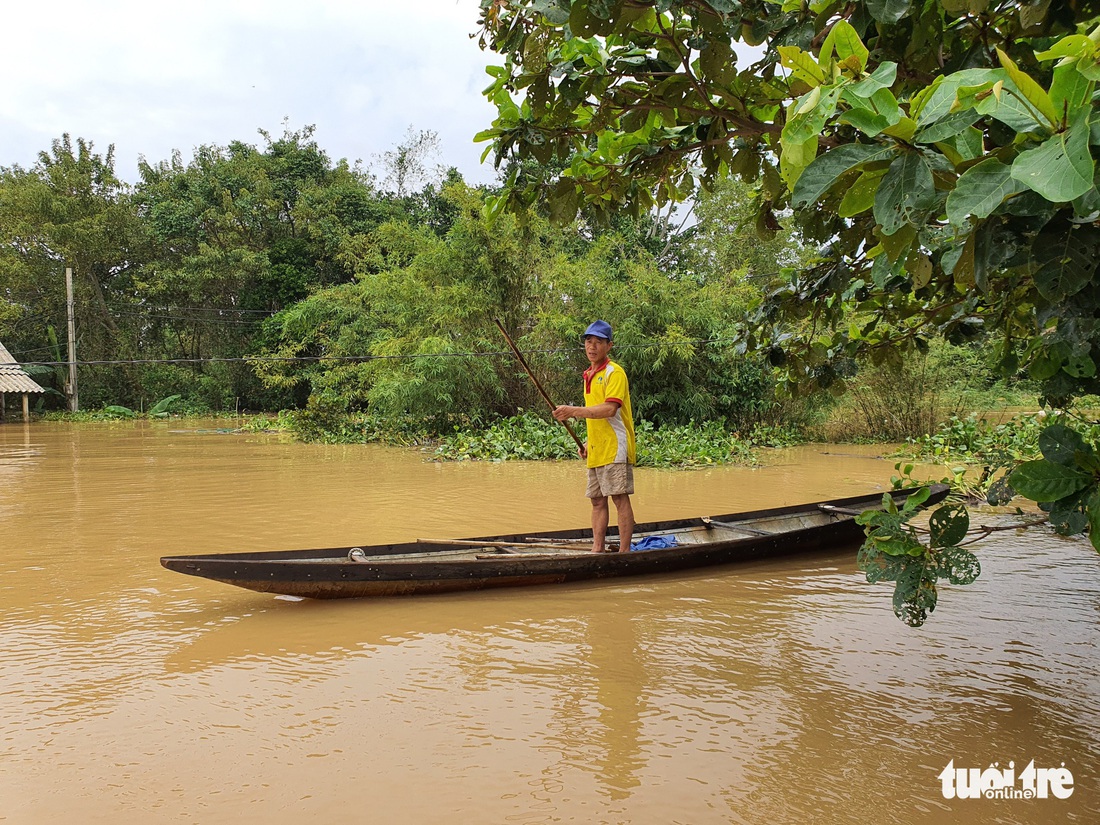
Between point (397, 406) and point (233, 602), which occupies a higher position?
point (397, 406)

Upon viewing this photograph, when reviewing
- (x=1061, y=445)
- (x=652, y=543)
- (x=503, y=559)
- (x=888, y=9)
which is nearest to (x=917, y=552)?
(x=1061, y=445)

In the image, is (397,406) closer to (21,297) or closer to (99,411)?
(99,411)

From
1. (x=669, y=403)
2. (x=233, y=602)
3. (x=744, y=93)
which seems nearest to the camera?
(x=744, y=93)

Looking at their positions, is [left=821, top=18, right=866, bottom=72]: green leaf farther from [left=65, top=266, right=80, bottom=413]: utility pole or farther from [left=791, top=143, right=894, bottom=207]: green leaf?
[left=65, top=266, right=80, bottom=413]: utility pole

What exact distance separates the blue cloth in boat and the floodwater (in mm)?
389

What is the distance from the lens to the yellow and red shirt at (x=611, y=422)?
18.3 ft

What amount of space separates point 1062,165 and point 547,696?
3.01m

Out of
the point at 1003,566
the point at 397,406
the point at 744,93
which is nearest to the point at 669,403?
the point at 397,406

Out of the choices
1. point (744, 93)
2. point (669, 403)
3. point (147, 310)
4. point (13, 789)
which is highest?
point (147, 310)

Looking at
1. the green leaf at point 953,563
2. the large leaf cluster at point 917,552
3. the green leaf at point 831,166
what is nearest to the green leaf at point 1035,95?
the green leaf at point 831,166

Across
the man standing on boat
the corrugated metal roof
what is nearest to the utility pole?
the corrugated metal roof

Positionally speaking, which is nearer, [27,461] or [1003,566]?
[1003,566]

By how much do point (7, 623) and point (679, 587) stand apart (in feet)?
13.8

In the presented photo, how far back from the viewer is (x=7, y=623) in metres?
4.66
